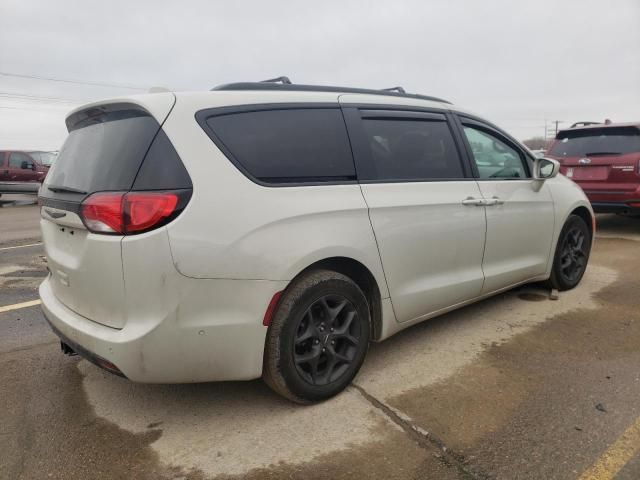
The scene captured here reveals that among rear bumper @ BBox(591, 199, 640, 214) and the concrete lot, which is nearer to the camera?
the concrete lot

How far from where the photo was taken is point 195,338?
231 centimetres

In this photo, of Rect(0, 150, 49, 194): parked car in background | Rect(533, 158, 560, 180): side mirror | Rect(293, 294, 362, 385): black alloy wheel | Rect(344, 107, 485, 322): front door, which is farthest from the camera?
Rect(0, 150, 49, 194): parked car in background

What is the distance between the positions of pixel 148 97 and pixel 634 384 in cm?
318

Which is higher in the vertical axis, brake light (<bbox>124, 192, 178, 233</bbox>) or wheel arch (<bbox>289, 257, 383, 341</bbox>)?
brake light (<bbox>124, 192, 178, 233</bbox>)

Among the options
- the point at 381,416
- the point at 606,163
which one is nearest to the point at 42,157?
the point at 606,163

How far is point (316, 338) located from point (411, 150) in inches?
57.0

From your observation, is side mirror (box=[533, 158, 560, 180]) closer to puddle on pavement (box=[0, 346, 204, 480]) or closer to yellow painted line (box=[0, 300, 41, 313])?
puddle on pavement (box=[0, 346, 204, 480])

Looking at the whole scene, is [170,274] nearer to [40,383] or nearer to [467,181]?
[40,383]

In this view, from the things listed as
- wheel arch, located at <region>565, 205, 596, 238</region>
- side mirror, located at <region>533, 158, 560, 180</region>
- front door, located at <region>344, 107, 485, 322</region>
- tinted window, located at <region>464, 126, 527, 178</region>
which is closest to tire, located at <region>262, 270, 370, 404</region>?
front door, located at <region>344, 107, 485, 322</region>

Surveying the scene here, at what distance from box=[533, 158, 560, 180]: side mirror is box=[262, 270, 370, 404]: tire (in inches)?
90.4

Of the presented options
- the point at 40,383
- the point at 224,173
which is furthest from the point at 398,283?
the point at 40,383

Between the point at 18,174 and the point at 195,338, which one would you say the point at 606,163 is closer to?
the point at 195,338

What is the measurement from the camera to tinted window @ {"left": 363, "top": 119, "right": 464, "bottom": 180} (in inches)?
122

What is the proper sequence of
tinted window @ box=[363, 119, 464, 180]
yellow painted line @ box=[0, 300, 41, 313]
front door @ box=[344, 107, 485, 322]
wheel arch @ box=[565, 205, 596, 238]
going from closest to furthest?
front door @ box=[344, 107, 485, 322] < tinted window @ box=[363, 119, 464, 180] < yellow painted line @ box=[0, 300, 41, 313] < wheel arch @ box=[565, 205, 596, 238]
